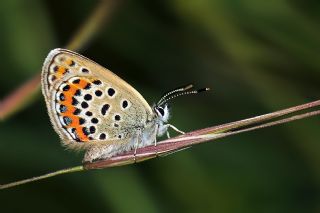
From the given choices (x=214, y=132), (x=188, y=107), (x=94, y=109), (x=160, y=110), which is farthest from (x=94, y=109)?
(x=214, y=132)

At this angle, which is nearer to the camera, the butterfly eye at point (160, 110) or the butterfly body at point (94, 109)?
the butterfly body at point (94, 109)

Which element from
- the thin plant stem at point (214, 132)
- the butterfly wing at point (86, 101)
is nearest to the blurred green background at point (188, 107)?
the butterfly wing at point (86, 101)

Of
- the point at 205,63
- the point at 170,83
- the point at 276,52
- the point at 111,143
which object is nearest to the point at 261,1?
the point at 276,52

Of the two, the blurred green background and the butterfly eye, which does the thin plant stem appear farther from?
the blurred green background

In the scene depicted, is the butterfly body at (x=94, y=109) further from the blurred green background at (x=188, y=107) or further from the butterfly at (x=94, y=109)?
the blurred green background at (x=188, y=107)

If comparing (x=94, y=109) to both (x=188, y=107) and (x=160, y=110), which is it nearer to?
(x=160, y=110)

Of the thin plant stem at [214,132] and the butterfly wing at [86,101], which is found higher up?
the butterfly wing at [86,101]
